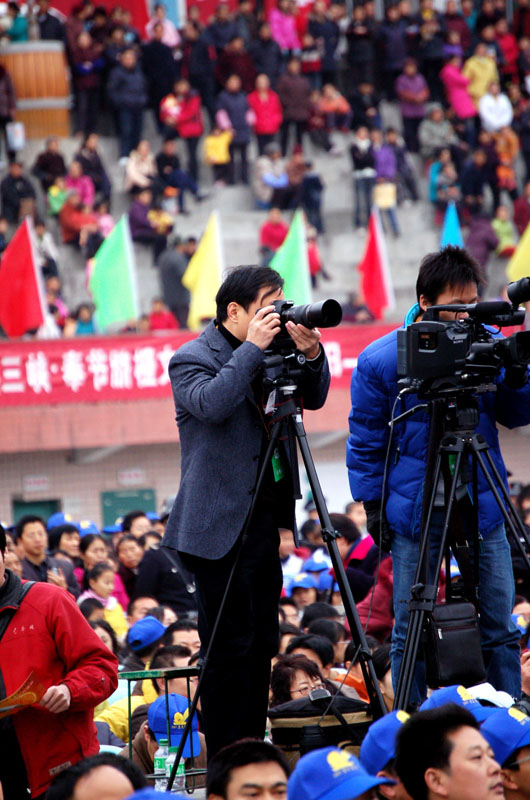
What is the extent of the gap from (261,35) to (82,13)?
2621 mm

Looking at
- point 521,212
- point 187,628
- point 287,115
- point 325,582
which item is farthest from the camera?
point 287,115

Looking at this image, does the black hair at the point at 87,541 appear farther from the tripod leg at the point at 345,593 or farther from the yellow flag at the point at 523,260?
the yellow flag at the point at 523,260

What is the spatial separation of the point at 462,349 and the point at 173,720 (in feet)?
6.69

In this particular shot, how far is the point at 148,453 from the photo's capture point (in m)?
16.8

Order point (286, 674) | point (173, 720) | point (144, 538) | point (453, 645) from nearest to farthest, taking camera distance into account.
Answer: point (453, 645) < point (173, 720) < point (286, 674) < point (144, 538)

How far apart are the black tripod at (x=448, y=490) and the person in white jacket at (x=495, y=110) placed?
1742 cm

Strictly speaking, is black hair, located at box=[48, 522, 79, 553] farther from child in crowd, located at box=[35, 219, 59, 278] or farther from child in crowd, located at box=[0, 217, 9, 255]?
child in crowd, located at box=[35, 219, 59, 278]

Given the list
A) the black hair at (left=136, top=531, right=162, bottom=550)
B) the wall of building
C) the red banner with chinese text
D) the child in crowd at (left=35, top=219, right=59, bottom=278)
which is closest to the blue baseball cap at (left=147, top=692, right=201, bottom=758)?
the black hair at (left=136, top=531, right=162, bottom=550)

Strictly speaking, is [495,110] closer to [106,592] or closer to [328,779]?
[106,592]

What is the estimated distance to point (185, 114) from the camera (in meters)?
19.7

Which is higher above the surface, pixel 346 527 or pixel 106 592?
pixel 346 527

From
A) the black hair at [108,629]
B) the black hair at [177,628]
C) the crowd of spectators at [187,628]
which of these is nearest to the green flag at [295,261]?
the crowd of spectators at [187,628]

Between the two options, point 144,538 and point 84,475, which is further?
point 84,475

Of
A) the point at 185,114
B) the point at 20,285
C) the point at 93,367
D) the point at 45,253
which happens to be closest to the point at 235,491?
the point at 93,367
